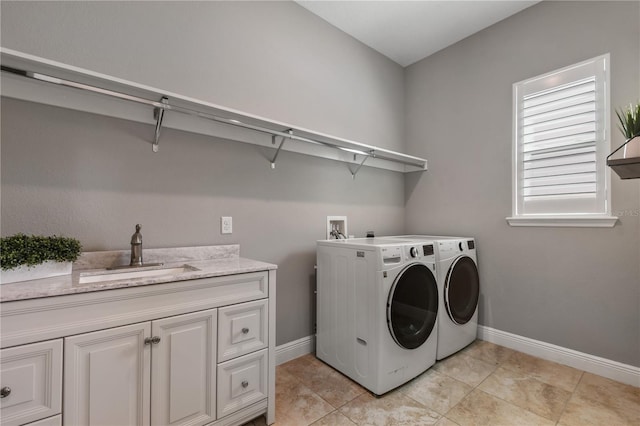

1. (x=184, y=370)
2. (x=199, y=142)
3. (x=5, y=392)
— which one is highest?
(x=199, y=142)

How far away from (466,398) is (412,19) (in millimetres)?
2779

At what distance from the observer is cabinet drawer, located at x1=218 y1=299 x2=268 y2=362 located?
131 cm

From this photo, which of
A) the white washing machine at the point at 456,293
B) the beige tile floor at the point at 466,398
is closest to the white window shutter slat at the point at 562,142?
the white washing machine at the point at 456,293

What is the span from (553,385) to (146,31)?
3199 millimetres

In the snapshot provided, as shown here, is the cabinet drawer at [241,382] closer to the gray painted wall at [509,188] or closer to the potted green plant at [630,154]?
the potted green plant at [630,154]

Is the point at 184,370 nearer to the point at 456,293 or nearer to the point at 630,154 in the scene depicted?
the point at 456,293

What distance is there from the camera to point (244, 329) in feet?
4.50

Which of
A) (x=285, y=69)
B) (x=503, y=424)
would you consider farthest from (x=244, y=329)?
(x=285, y=69)

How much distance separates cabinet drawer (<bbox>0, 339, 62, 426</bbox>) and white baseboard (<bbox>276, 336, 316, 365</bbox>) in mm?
1294

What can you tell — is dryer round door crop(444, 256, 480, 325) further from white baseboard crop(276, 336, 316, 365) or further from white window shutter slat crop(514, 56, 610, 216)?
white baseboard crop(276, 336, 316, 365)

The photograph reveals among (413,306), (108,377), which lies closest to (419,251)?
(413,306)

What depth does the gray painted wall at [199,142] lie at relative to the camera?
1.31m

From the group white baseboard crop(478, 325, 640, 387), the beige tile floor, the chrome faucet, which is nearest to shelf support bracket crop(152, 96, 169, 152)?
the chrome faucet

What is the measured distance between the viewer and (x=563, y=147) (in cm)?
207
